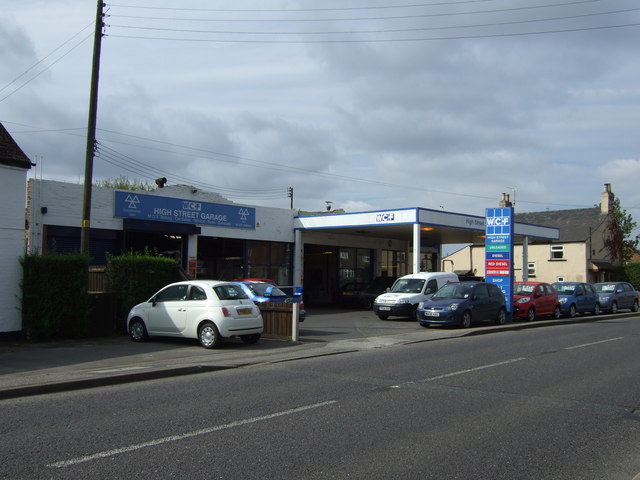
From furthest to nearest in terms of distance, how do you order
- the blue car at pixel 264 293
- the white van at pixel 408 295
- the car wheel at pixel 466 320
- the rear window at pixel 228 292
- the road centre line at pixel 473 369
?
the white van at pixel 408 295
the car wheel at pixel 466 320
the blue car at pixel 264 293
the rear window at pixel 228 292
the road centre line at pixel 473 369

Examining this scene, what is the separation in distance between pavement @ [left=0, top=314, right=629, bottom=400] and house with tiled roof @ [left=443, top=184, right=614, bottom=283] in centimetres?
3182

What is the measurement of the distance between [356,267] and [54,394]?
92.7 feet

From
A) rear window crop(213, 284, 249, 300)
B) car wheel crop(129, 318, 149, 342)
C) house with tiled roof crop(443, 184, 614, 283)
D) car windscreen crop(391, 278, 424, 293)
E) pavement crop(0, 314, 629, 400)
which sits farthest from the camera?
house with tiled roof crop(443, 184, 614, 283)

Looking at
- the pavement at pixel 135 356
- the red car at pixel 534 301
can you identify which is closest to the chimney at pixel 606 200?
the red car at pixel 534 301

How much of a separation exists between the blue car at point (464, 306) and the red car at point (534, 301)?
4.31 ft

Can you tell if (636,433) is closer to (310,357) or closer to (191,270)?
(310,357)

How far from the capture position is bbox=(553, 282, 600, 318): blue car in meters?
26.2

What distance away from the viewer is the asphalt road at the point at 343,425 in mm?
5539

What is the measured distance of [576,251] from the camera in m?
48.1

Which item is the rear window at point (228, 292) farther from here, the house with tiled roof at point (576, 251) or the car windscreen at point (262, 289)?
the house with tiled roof at point (576, 251)

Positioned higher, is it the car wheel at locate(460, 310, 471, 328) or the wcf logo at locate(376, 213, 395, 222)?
the wcf logo at locate(376, 213, 395, 222)

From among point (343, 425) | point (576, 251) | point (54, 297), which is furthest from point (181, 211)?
point (576, 251)

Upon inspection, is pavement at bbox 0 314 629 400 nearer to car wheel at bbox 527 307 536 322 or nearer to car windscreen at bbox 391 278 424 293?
car windscreen at bbox 391 278 424 293

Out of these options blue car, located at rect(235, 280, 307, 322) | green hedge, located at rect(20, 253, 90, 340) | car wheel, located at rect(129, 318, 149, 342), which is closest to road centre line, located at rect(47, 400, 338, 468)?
car wheel, located at rect(129, 318, 149, 342)
